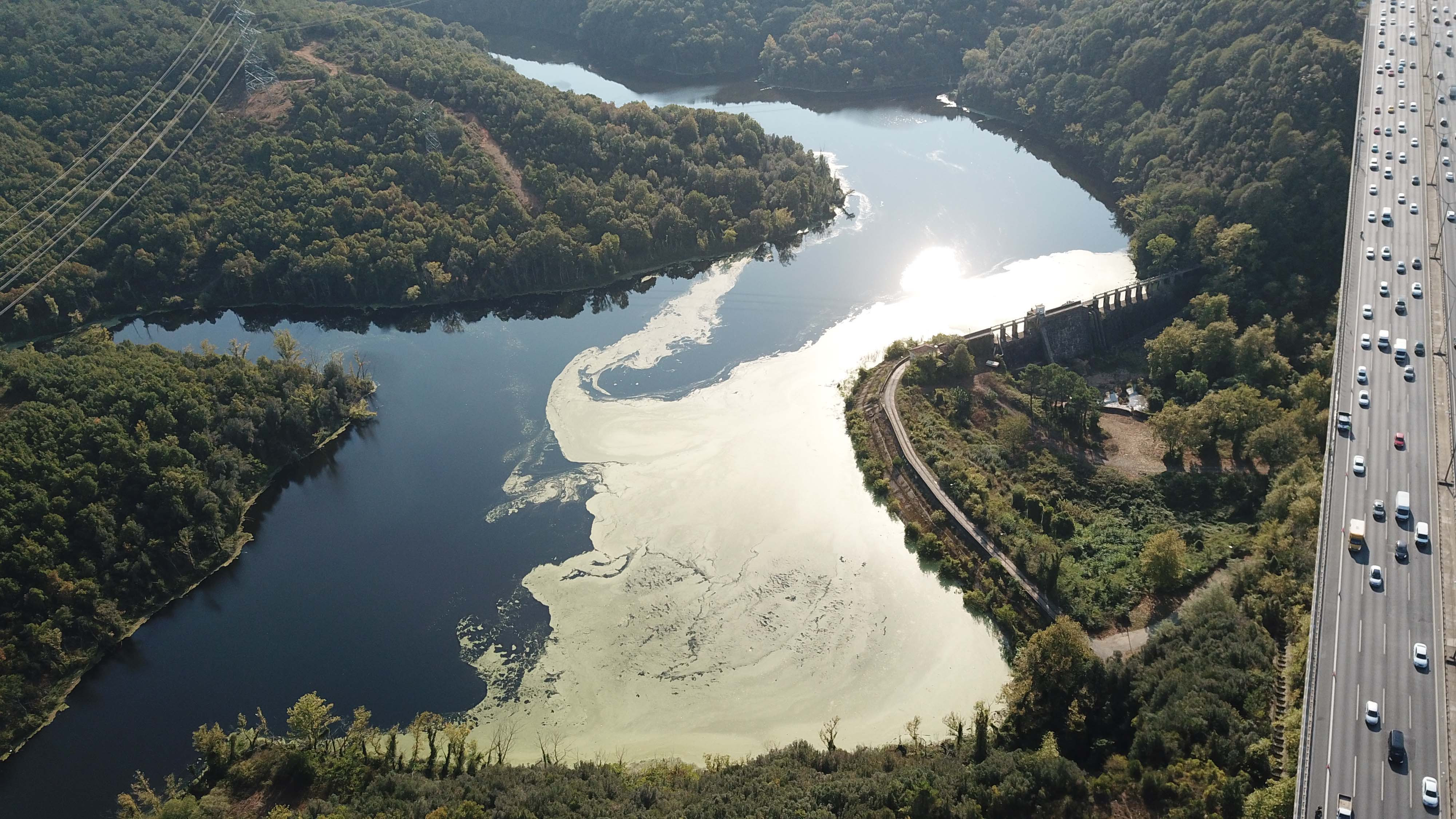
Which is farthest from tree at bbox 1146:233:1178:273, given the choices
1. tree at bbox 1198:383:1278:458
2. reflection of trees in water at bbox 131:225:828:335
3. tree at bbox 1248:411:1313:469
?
reflection of trees in water at bbox 131:225:828:335

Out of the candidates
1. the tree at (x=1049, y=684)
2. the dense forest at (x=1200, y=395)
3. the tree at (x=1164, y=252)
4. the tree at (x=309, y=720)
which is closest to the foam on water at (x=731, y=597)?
the tree at (x=1049, y=684)

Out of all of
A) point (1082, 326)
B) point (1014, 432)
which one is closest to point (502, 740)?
point (1014, 432)

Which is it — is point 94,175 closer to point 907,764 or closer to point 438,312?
point 438,312

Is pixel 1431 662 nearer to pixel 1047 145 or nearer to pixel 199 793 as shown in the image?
pixel 199 793

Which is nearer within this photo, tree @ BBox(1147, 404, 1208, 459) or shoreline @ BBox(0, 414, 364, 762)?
shoreline @ BBox(0, 414, 364, 762)

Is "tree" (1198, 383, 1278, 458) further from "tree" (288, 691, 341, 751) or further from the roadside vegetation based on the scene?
"tree" (288, 691, 341, 751)
